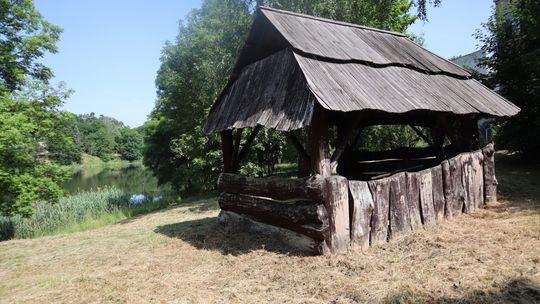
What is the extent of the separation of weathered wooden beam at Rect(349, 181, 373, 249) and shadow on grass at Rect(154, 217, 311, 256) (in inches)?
36.5

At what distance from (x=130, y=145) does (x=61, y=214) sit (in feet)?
342

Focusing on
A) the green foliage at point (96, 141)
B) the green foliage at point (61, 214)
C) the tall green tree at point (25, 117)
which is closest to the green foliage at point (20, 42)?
the tall green tree at point (25, 117)

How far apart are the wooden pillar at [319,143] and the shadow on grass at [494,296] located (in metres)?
2.47

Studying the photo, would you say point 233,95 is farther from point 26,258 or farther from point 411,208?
point 26,258

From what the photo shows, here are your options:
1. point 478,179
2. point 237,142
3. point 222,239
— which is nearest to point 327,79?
point 237,142

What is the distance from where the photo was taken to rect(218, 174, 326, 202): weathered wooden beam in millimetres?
6105

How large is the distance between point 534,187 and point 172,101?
17.6 metres

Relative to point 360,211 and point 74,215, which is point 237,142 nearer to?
point 360,211

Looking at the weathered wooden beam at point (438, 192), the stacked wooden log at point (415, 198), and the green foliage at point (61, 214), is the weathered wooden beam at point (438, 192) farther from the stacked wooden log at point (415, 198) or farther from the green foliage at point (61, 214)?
the green foliage at point (61, 214)

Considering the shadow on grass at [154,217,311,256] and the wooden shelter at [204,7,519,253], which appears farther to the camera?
the shadow on grass at [154,217,311,256]

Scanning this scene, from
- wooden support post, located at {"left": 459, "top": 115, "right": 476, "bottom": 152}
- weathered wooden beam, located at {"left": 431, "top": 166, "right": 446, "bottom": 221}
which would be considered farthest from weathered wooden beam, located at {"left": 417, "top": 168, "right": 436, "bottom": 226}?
wooden support post, located at {"left": 459, "top": 115, "right": 476, "bottom": 152}

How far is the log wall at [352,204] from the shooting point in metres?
6.09

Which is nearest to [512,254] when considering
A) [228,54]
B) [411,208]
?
[411,208]

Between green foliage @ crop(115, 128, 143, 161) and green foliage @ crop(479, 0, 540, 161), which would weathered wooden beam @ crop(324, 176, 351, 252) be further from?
green foliage @ crop(115, 128, 143, 161)
